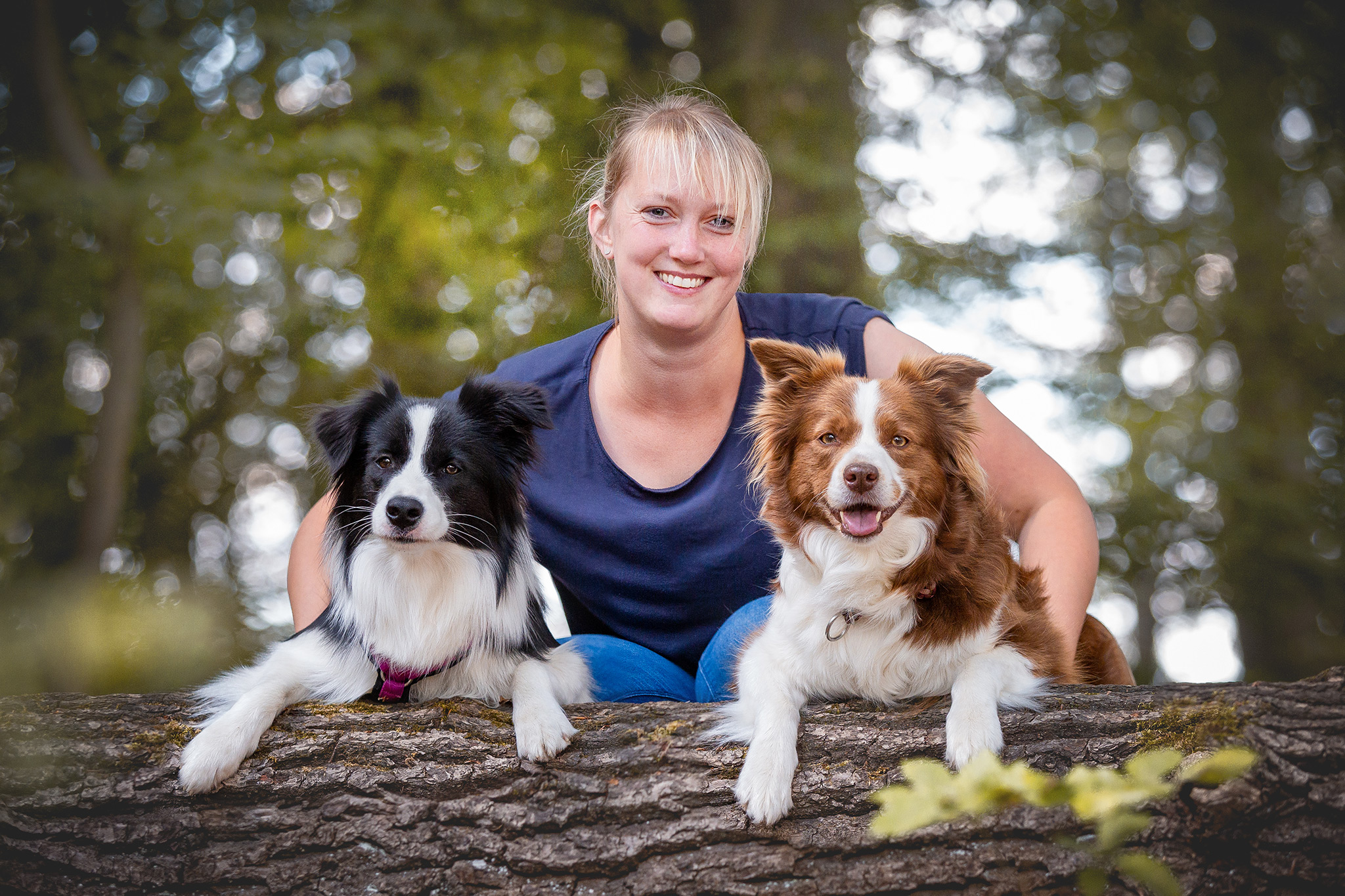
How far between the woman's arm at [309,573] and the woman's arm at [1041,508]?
1957 millimetres

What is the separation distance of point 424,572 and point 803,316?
1538mm

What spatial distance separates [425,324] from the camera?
5281mm

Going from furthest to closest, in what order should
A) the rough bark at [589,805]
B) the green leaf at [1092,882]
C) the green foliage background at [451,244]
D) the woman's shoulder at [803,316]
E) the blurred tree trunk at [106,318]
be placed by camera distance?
the green foliage background at [451,244] → the blurred tree trunk at [106,318] → the woman's shoulder at [803,316] → the rough bark at [589,805] → the green leaf at [1092,882]

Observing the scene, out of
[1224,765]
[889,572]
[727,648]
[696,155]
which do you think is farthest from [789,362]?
[1224,765]

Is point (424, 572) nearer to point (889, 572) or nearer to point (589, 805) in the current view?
point (589, 805)

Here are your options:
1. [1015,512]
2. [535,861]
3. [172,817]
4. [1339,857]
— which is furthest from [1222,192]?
[172,817]

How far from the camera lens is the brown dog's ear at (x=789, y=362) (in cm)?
251

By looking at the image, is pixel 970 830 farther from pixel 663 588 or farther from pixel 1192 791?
pixel 663 588

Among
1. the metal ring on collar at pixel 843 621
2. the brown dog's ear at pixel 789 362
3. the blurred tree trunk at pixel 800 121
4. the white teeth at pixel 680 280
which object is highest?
the blurred tree trunk at pixel 800 121

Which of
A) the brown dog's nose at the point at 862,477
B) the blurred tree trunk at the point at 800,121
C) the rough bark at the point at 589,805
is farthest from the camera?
the blurred tree trunk at the point at 800,121

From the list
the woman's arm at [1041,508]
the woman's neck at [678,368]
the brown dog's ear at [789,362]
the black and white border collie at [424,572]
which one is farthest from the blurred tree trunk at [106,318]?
the woman's arm at [1041,508]

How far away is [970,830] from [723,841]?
0.55m

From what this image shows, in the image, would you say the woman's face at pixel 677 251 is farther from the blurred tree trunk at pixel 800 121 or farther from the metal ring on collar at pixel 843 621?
the blurred tree trunk at pixel 800 121

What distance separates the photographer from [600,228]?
3.18m
